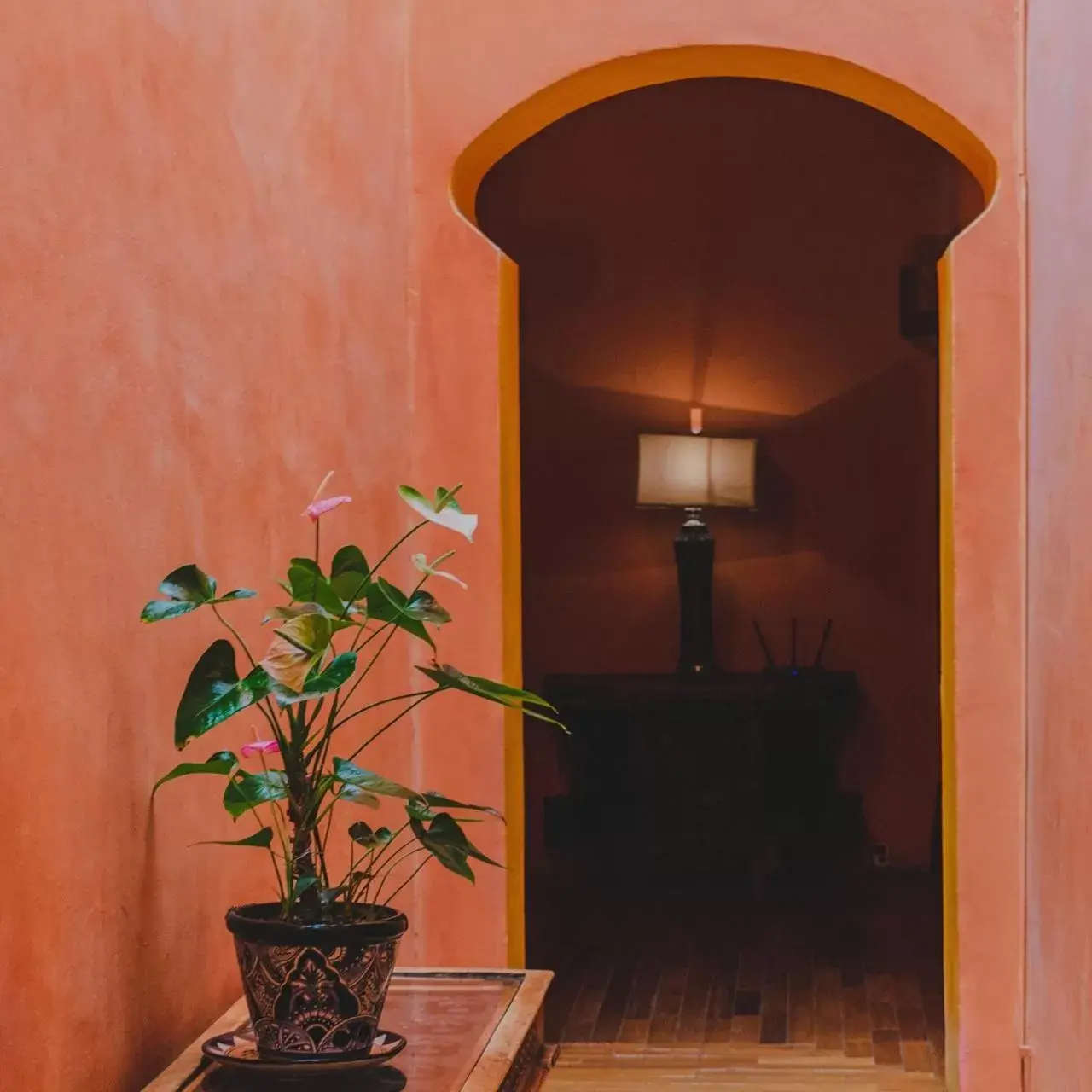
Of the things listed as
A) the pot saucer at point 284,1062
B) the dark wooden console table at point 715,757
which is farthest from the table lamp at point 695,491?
the pot saucer at point 284,1062

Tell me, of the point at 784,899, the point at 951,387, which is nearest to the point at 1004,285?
the point at 951,387

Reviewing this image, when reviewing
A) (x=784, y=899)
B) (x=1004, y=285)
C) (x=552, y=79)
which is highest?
(x=552, y=79)

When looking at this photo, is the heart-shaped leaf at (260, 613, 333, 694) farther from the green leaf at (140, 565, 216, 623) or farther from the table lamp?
the table lamp

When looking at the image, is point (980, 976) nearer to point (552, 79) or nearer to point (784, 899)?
point (552, 79)

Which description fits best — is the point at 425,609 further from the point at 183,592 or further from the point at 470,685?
the point at 183,592

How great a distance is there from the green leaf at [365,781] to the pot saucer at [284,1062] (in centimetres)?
37

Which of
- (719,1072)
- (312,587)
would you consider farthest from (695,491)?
(312,587)

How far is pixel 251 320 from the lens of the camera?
293cm

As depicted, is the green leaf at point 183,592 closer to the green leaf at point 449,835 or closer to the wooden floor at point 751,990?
the green leaf at point 449,835

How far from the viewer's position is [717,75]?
404 centimetres

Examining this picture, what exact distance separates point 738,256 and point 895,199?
2.46ft

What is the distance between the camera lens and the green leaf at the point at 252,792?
91.5 inches

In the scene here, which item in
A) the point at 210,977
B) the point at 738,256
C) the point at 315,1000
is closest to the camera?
the point at 315,1000

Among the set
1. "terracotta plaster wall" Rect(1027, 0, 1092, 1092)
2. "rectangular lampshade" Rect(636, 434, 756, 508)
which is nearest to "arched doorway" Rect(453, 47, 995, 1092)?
"terracotta plaster wall" Rect(1027, 0, 1092, 1092)
